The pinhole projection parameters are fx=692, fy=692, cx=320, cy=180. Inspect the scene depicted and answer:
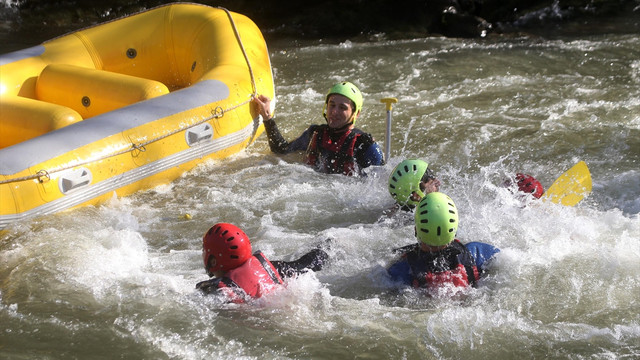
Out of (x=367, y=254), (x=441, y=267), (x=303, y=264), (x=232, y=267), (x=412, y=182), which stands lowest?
(x=367, y=254)

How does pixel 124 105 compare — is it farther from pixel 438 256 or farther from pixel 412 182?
pixel 438 256

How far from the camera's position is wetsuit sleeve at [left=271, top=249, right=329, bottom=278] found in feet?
14.4

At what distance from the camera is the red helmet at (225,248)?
13.1 feet

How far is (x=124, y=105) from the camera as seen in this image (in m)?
6.87

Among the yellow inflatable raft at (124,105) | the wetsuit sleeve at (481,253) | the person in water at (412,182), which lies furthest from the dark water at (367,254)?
the person in water at (412,182)

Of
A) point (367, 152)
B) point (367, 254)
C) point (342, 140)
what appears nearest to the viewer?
point (367, 254)

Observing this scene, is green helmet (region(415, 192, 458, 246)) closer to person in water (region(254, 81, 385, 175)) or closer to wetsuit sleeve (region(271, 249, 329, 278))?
wetsuit sleeve (region(271, 249, 329, 278))

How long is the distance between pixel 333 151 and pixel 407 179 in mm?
1314

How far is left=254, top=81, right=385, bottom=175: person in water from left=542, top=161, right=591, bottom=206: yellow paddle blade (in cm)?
145

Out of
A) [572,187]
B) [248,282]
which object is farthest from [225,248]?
[572,187]

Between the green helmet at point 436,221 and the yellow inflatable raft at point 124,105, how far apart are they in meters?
3.00

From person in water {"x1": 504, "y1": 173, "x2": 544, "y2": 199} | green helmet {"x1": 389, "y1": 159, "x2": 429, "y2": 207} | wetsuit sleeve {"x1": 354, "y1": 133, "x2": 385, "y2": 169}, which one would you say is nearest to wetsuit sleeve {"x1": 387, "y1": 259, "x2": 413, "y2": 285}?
green helmet {"x1": 389, "y1": 159, "x2": 429, "y2": 207}

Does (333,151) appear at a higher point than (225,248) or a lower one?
lower

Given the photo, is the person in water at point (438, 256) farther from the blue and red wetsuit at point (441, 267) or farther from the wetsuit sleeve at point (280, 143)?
the wetsuit sleeve at point (280, 143)
